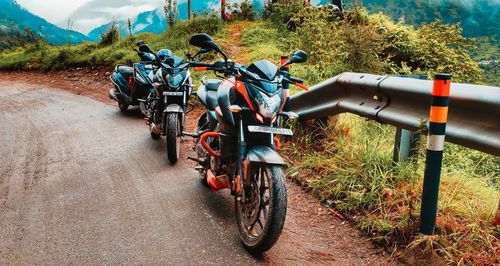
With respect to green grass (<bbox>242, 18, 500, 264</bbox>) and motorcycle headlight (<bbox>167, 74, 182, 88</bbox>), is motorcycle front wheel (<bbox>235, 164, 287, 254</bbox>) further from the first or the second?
motorcycle headlight (<bbox>167, 74, 182, 88</bbox>)

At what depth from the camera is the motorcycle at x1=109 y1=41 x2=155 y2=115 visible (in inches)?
309

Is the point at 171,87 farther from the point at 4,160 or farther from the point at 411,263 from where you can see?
the point at 411,263

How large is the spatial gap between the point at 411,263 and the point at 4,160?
5.10 m

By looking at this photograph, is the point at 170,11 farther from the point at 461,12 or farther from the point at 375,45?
the point at 461,12

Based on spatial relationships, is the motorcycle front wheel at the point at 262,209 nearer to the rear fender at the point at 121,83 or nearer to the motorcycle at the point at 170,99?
the motorcycle at the point at 170,99

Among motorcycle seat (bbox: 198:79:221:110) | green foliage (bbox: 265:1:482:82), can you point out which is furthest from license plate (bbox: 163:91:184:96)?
green foliage (bbox: 265:1:482:82)

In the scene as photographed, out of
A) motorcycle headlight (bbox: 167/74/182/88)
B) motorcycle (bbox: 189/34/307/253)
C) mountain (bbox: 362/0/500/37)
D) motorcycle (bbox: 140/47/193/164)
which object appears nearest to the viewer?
motorcycle (bbox: 189/34/307/253)

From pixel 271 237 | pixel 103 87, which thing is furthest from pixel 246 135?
pixel 103 87

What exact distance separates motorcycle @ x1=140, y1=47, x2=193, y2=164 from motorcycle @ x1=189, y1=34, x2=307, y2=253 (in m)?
1.60

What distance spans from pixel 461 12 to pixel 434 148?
86613 mm

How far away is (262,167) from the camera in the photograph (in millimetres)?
3324

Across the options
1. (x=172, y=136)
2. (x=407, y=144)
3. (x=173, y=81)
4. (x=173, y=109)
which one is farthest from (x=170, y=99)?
(x=407, y=144)

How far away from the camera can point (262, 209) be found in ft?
11.2

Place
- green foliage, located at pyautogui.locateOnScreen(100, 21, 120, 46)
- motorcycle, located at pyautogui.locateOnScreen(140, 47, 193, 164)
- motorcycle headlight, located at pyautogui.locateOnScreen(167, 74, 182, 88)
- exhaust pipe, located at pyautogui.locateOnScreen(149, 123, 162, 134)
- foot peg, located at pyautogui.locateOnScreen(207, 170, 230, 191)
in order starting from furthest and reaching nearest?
1. green foliage, located at pyautogui.locateOnScreen(100, 21, 120, 46)
2. exhaust pipe, located at pyautogui.locateOnScreen(149, 123, 162, 134)
3. motorcycle headlight, located at pyautogui.locateOnScreen(167, 74, 182, 88)
4. motorcycle, located at pyautogui.locateOnScreen(140, 47, 193, 164)
5. foot peg, located at pyautogui.locateOnScreen(207, 170, 230, 191)
